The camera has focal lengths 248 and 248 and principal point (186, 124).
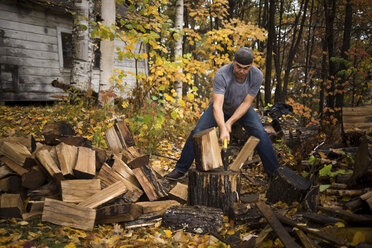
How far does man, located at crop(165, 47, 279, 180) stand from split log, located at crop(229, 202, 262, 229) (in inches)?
41.5

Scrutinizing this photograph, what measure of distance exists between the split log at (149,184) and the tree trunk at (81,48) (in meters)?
4.56

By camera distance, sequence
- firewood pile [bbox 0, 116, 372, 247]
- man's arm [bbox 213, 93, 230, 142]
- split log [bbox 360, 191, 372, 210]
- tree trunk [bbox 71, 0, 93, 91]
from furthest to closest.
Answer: tree trunk [bbox 71, 0, 93, 91] → man's arm [bbox 213, 93, 230, 142] → firewood pile [bbox 0, 116, 372, 247] → split log [bbox 360, 191, 372, 210]

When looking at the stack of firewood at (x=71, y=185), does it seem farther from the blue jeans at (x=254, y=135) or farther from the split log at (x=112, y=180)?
the blue jeans at (x=254, y=135)

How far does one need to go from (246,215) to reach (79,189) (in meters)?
1.81

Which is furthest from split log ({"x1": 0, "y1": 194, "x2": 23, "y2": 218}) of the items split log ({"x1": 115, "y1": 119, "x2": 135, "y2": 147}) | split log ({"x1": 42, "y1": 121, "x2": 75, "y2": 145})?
split log ({"x1": 115, "y1": 119, "x2": 135, "y2": 147})

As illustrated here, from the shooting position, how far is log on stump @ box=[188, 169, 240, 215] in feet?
9.32

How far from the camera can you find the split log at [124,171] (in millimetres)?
3168

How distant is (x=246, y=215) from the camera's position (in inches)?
106

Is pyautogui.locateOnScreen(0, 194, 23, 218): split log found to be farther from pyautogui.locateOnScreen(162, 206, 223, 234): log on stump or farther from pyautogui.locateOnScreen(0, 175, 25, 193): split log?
pyautogui.locateOnScreen(162, 206, 223, 234): log on stump

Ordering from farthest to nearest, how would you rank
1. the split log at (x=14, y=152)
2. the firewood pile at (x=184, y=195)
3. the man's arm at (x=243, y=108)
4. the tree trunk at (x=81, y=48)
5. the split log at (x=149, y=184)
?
the tree trunk at (x=81, y=48) → the man's arm at (x=243, y=108) → the split log at (x=149, y=184) → the split log at (x=14, y=152) → the firewood pile at (x=184, y=195)

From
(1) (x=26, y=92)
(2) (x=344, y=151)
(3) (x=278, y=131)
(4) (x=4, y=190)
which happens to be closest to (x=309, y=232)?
(2) (x=344, y=151)

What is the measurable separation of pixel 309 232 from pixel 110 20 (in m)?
6.43

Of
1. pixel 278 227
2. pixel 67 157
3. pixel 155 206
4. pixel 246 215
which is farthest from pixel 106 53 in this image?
pixel 278 227

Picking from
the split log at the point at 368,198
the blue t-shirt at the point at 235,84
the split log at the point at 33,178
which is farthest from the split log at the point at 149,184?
the split log at the point at 368,198
